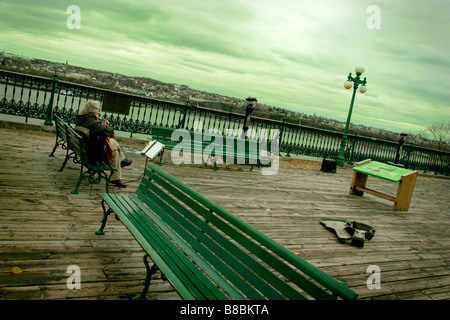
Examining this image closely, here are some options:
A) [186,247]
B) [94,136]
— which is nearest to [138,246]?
[186,247]

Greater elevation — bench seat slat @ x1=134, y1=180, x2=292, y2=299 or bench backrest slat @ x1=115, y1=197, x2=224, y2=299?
bench seat slat @ x1=134, y1=180, x2=292, y2=299

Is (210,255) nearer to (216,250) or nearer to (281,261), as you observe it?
(216,250)

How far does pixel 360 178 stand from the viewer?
9.23 m

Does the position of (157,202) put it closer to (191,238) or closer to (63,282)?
(191,238)

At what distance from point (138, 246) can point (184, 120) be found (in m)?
7.93

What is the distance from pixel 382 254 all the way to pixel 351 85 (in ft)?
41.2

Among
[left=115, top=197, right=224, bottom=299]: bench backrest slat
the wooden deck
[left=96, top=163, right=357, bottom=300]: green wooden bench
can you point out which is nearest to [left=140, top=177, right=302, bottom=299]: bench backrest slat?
[left=96, top=163, right=357, bottom=300]: green wooden bench

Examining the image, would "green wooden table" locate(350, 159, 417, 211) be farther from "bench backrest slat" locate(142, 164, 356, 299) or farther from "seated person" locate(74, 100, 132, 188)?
"bench backrest slat" locate(142, 164, 356, 299)

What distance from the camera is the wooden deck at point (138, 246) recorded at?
305cm

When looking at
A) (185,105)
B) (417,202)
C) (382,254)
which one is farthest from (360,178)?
(185,105)

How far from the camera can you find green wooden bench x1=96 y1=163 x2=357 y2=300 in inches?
78.4

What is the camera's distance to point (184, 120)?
37.5 ft

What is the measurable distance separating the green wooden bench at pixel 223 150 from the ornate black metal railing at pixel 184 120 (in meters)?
1.86

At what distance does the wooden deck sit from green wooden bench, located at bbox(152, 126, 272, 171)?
0.49 meters
